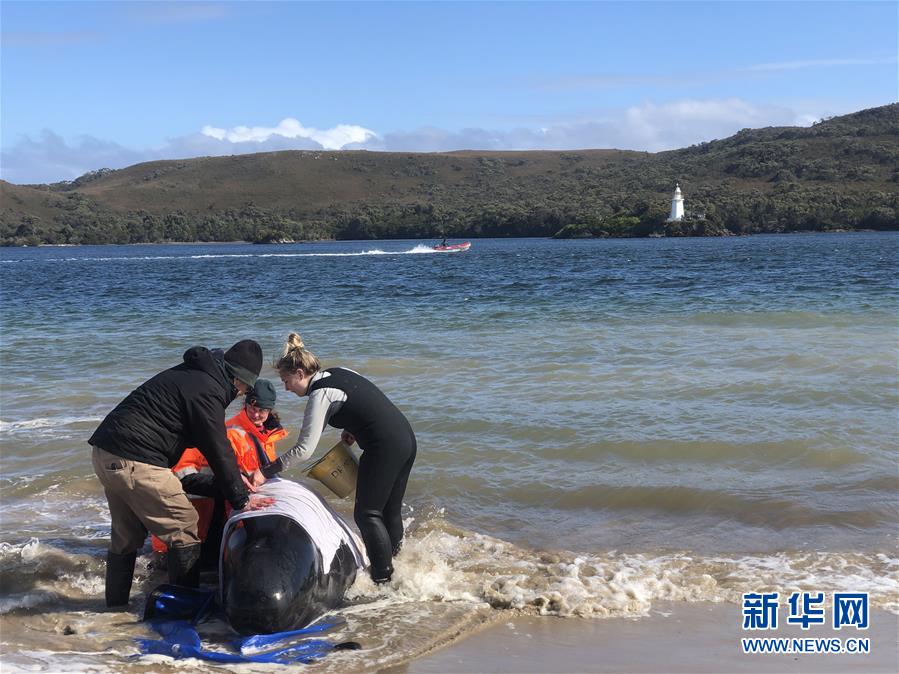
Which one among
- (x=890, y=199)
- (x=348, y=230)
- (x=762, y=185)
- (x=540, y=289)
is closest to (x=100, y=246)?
(x=348, y=230)

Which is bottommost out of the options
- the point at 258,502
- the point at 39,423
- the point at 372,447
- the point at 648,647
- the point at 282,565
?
the point at 648,647

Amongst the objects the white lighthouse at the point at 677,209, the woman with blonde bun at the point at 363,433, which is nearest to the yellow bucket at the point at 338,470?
the woman with blonde bun at the point at 363,433

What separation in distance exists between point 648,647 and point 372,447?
7.07 ft

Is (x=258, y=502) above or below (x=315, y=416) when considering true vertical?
below

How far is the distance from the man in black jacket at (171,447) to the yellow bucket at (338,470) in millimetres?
691

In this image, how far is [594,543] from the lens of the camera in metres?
7.40

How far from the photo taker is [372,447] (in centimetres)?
609

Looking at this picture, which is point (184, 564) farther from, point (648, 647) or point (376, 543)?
point (648, 647)

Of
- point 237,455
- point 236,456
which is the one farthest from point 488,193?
point 236,456

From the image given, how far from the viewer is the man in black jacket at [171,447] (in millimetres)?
5594

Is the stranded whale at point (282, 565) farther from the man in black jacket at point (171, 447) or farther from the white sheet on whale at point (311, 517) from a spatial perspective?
the man in black jacket at point (171, 447)

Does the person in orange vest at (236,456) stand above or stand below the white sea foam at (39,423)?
above

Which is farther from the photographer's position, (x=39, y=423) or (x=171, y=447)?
(x=39, y=423)

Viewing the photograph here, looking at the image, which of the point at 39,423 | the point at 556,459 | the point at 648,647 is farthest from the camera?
the point at 39,423
